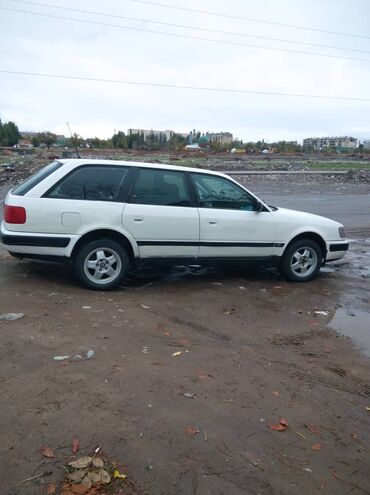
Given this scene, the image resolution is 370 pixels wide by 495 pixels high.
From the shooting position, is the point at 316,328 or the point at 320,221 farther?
the point at 320,221

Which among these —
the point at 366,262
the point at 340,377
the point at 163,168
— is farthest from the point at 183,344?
the point at 366,262

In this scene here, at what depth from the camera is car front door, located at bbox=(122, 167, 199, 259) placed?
20.2 feet

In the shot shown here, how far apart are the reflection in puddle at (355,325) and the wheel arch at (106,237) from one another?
2672mm

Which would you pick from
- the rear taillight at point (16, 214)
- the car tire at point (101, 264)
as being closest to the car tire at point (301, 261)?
the car tire at point (101, 264)

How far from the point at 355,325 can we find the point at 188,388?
268 cm

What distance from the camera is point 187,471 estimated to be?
9.02ft

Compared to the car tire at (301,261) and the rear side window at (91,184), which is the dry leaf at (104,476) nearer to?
the rear side window at (91,184)

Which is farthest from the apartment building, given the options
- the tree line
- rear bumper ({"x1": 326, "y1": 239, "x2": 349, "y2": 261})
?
rear bumper ({"x1": 326, "y1": 239, "x2": 349, "y2": 261})

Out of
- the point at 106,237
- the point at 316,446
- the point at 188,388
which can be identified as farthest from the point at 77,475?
the point at 106,237

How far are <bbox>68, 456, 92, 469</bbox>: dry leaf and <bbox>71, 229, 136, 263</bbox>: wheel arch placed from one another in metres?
3.49

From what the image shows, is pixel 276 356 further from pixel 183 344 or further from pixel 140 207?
pixel 140 207

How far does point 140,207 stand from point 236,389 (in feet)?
10.1

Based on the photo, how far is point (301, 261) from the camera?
23.6 feet

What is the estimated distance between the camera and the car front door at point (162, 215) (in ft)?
20.2
